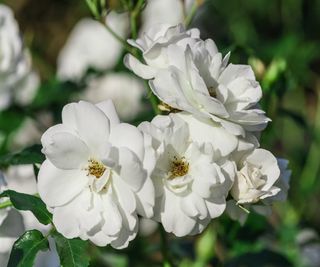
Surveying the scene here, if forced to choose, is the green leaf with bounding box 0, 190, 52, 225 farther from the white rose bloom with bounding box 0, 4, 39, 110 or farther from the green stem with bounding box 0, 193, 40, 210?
the white rose bloom with bounding box 0, 4, 39, 110

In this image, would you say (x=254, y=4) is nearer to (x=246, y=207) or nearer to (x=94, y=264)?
(x=94, y=264)

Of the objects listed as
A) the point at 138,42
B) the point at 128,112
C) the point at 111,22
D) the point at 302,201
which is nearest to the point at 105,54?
the point at 111,22

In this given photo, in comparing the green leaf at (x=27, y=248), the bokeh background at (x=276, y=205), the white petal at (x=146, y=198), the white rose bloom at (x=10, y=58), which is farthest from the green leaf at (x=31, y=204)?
the white rose bloom at (x=10, y=58)

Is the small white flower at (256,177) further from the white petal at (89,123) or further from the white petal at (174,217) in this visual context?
the white petal at (89,123)

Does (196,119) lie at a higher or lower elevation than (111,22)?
higher

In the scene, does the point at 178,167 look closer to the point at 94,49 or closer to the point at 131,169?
the point at 131,169

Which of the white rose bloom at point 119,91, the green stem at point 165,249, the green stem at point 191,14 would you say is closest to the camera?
the green stem at point 165,249
